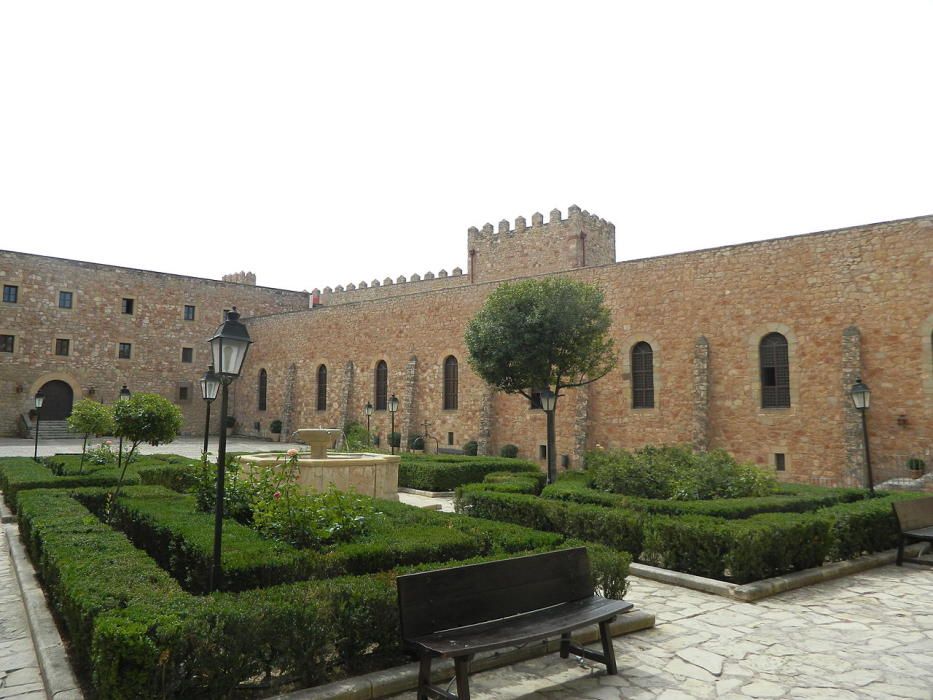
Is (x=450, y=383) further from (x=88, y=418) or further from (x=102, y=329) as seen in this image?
(x=102, y=329)

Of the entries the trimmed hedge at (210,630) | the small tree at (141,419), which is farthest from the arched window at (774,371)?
the small tree at (141,419)

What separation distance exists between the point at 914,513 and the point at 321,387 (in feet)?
83.9

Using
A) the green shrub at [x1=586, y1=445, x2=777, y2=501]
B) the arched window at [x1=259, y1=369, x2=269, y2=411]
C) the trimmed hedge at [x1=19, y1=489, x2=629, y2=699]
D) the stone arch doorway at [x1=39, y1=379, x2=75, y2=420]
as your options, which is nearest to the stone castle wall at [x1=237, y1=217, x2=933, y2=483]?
the green shrub at [x1=586, y1=445, x2=777, y2=501]

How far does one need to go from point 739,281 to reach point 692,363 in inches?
102

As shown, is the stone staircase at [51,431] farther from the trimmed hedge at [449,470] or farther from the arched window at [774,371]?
the arched window at [774,371]

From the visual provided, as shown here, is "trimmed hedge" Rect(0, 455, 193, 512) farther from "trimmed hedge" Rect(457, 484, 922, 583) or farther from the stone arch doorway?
the stone arch doorway

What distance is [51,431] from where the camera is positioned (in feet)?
93.7

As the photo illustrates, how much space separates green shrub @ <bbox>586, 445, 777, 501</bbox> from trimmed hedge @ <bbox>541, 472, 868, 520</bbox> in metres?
0.37

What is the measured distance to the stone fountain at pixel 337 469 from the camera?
10.1 meters

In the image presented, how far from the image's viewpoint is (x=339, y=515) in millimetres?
6289

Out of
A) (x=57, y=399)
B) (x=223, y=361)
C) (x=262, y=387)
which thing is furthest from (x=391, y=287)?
(x=223, y=361)

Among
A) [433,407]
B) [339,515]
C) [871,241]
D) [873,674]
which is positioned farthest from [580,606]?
[433,407]

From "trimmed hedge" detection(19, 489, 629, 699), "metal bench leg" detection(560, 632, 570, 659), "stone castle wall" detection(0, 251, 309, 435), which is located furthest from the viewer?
"stone castle wall" detection(0, 251, 309, 435)

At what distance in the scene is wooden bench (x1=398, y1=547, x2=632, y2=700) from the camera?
3.74 meters
